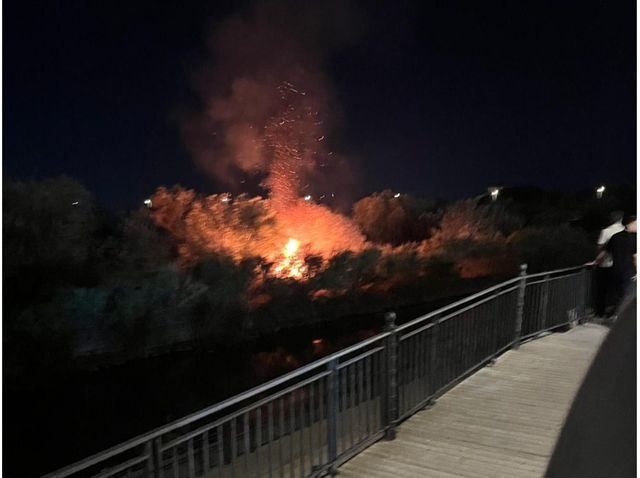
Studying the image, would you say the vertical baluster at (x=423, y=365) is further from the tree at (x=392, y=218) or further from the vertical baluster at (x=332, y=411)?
the tree at (x=392, y=218)

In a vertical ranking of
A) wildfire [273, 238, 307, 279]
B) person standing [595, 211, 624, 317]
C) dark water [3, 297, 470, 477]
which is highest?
person standing [595, 211, 624, 317]

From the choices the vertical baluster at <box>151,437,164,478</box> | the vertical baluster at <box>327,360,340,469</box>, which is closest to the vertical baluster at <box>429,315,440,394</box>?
the vertical baluster at <box>327,360,340,469</box>

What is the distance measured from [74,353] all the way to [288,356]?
8671mm

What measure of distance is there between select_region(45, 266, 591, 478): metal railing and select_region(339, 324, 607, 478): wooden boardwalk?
169 mm

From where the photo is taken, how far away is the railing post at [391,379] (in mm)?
5137

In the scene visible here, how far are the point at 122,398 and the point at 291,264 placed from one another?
13.9 meters

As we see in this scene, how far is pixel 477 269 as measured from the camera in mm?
40844

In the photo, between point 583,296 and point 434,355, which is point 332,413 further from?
point 583,296

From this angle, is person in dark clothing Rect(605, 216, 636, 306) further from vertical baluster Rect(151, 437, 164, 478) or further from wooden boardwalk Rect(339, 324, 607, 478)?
vertical baluster Rect(151, 437, 164, 478)

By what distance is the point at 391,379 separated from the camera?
523 cm

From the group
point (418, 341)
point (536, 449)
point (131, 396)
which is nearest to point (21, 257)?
point (131, 396)

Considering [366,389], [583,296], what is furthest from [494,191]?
[366,389]

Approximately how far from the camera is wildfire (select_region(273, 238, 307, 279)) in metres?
30.9

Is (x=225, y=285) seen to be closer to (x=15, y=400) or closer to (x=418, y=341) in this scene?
(x=15, y=400)
